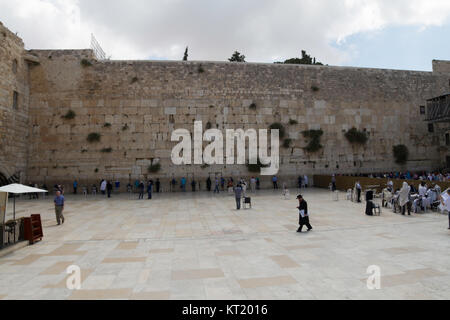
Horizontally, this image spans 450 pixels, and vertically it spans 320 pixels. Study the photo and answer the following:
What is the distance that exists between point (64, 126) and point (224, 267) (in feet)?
56.3

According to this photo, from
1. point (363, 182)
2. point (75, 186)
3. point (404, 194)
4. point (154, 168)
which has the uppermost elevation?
point (154, 168)

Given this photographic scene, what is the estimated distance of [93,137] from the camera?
17578 mm

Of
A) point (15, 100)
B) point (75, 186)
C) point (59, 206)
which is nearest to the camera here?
point (59, 206)

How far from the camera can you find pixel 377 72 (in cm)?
2117

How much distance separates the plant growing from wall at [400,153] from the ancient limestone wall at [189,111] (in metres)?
0.42

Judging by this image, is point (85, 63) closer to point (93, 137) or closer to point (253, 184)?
point (93, 137)

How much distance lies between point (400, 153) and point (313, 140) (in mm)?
7296

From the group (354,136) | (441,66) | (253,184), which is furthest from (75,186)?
(441,66)

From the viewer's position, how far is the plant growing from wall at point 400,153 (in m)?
20.8

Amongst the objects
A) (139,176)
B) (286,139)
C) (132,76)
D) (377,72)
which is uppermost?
(377,72)

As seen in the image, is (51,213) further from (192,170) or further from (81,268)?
(192,170)

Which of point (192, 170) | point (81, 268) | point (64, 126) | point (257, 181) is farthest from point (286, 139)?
point (81, 268)

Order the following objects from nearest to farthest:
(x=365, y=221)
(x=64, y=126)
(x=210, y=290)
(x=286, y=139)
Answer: (x=210, y=290) → (x=365, y=221) → (x=64, y=126) → (x=286, y=139)

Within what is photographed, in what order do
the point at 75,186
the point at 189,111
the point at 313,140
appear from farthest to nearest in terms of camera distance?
the point at 313,140 → the point at 189,111 → the point at 75,186
